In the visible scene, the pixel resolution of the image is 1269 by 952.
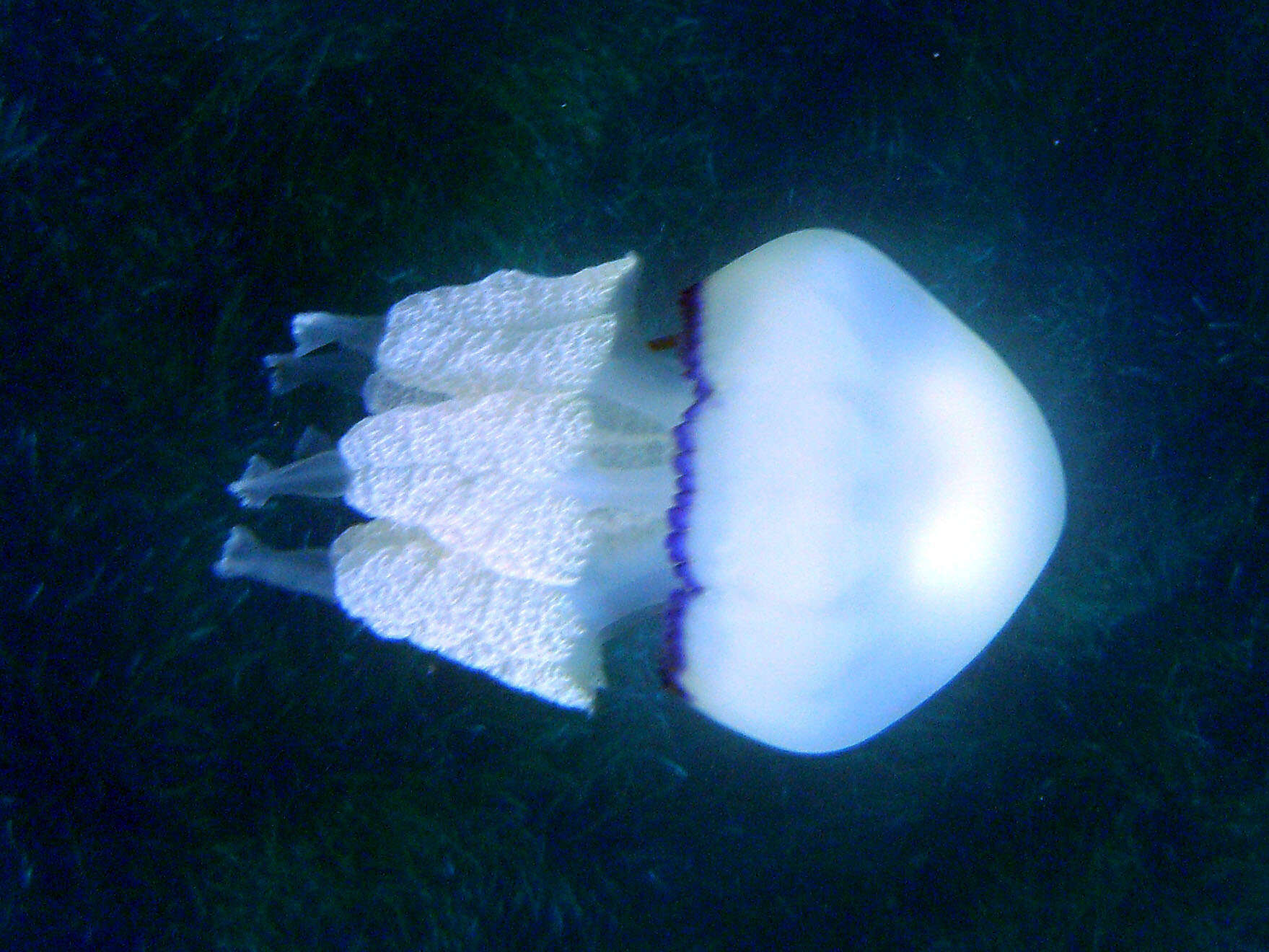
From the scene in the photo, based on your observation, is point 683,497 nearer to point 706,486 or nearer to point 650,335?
point 706,486

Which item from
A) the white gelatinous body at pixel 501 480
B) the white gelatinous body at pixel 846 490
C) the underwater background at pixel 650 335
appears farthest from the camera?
the underwater background at pixel 650 335

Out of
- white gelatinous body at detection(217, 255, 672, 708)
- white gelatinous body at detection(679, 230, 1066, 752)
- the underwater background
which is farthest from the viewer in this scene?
the underwater background

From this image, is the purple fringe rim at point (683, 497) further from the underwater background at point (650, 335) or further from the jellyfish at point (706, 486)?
the underwater background at point (650, 335)

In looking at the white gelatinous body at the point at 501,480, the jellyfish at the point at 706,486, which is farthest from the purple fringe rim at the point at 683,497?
the white gelatinous body at the point at 501,480

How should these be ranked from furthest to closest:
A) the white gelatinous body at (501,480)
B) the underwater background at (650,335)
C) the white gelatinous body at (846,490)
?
the underwater background at (650,335)
the white gelatinous body at (501,480)
the white gelatinous body at (846,490)

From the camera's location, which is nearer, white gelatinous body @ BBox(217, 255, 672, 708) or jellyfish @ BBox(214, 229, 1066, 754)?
jellyfish @ BBox(214, 229, 1066, 754)

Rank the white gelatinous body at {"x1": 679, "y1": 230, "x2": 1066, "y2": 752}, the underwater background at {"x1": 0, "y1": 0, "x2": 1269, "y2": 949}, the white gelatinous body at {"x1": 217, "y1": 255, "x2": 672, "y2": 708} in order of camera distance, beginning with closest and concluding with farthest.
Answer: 1. the white gelatinous body at {"x1": 679, "y1": 230, "x2": 1066, "y2": 752}
2. the white gelatinous body at {"x1": 217, "y1": 255, "x2": 672, "y2": 708}
3. the underwater background at {"x1": 0, "y1": 0, "x2": 1269, "y2": 949}

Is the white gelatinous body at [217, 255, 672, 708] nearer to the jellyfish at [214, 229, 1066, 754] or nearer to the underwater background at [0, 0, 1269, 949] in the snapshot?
the jellyfish at [214, 229, 1066, 754]

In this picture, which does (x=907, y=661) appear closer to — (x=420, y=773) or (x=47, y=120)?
(x=420, y=773)

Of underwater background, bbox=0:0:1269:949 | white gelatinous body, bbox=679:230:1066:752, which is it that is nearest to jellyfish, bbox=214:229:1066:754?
white gelatinous body, bbox=679:230:1066:752
